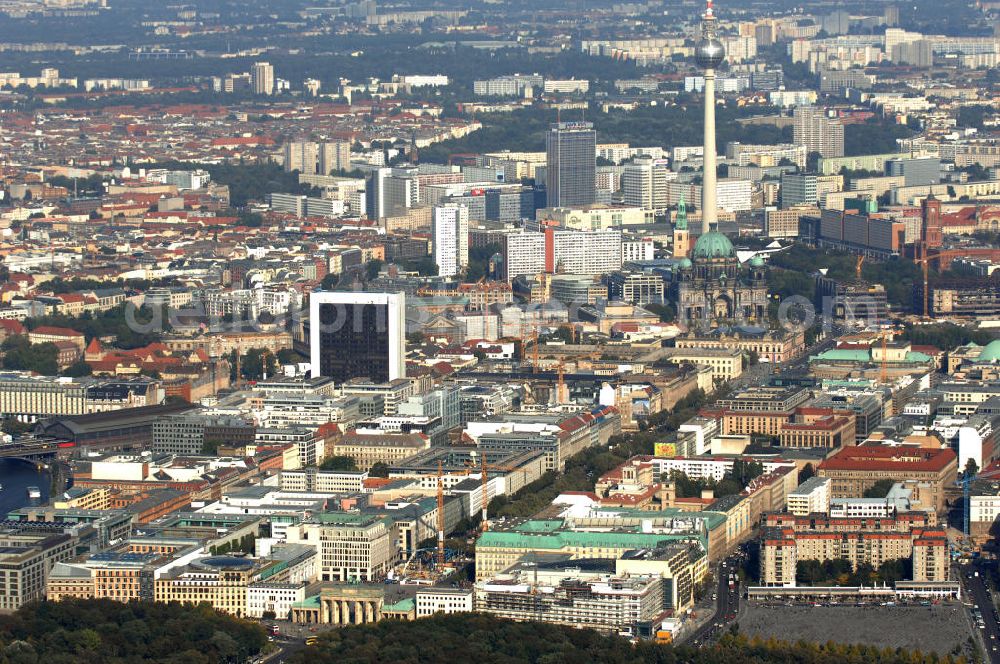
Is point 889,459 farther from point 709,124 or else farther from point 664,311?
point 709,124

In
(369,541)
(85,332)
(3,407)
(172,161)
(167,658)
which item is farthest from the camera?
(172,161)

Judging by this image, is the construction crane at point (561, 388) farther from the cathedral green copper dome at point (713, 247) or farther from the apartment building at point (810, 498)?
the cathedral green copper dome at point (713, 247)

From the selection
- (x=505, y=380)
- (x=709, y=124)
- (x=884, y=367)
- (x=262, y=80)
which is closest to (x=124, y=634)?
(x=505, y=380)

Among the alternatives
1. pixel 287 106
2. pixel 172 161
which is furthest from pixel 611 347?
pixel 287 106

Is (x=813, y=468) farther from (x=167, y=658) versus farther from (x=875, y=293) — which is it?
(x=875, y=293)

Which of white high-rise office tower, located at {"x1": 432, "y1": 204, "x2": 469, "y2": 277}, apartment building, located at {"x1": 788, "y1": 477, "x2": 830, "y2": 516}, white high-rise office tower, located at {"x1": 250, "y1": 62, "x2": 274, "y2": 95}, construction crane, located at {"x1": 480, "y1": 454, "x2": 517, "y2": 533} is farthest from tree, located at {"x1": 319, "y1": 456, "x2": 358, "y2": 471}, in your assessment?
white high-rise office tower, located at {"x1": 250, "y1": 62, "x2": 274, "y2": 95}

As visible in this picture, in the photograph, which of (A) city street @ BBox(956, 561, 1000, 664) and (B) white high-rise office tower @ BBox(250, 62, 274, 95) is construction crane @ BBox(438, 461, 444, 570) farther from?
(B) white high-rise office tower @ BBox(250, 62, 274, 95)

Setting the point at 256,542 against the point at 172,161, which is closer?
the point at 256,542
